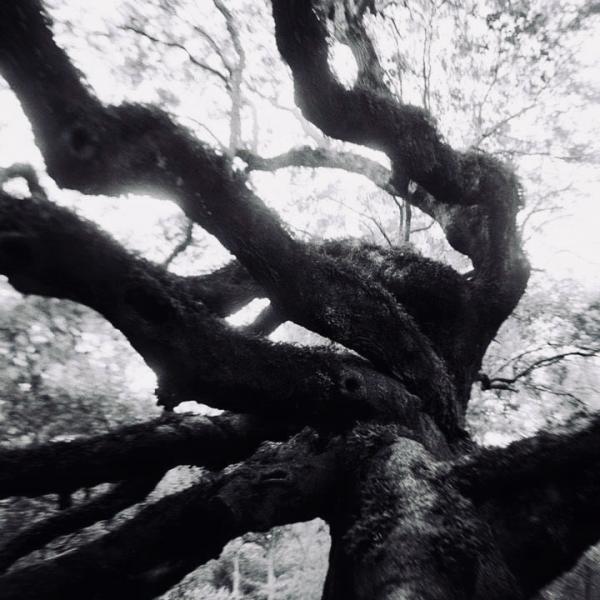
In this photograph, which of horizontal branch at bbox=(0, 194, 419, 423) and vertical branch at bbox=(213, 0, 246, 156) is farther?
vertical branch at bbox=(213, 0, 246, 156)

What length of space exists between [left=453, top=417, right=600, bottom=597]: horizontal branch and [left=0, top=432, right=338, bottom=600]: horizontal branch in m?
0.98

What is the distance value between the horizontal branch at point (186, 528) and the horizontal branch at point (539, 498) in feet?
3.22

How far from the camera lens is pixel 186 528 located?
86.7 inches

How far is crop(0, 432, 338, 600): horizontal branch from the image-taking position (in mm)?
1831

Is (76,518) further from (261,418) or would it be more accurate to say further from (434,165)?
(434,165)

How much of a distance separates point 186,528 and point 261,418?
4.09ft

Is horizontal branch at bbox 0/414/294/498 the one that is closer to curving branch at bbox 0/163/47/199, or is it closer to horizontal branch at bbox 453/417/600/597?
horizontal branch at bbox 453/417/600/597

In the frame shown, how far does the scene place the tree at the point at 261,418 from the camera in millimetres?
2111

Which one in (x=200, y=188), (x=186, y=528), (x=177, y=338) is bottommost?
(x=186, y=528)

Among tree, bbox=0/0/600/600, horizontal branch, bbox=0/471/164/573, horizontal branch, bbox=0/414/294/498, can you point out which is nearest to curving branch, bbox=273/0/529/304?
tree, bbox=0/0/600/600

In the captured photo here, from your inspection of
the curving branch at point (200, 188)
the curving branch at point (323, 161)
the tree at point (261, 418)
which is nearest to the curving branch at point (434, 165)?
the tree at point (261, 418)

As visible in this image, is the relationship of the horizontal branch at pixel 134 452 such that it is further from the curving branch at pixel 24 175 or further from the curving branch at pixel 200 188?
the curving branch at pixel 24 175

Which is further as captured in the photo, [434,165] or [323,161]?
[323,161]

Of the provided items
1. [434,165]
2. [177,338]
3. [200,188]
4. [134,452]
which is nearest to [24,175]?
[200,188]
